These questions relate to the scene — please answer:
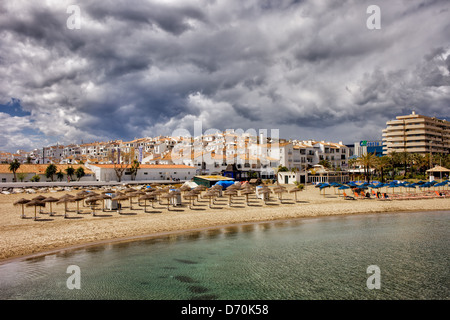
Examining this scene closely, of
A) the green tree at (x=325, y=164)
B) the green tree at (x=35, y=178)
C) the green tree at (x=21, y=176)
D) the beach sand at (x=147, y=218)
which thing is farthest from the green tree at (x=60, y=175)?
the green tree at (x=325, y=164)

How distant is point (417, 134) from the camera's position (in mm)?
111562

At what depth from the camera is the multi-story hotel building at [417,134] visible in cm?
11050

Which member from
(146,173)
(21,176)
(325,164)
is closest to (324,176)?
(325,164)

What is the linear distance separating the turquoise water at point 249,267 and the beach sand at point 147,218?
1819mm

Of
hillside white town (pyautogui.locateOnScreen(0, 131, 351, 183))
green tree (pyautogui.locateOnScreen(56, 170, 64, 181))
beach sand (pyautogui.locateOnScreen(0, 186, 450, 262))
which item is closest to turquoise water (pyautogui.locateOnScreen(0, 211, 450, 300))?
beach sand (pyautogui.locateOnScreen(0, 186, 450, 262))

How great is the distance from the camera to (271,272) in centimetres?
1561

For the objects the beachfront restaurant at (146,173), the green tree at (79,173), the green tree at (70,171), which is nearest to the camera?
the green tree at (70,171)

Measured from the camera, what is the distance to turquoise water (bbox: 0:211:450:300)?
13211 millimetres

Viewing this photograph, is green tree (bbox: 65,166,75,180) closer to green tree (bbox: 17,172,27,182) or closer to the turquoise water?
green tree (bbox: 17,172,27,182)

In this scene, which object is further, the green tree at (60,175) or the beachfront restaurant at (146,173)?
the beachfront restaurant at (146,173)

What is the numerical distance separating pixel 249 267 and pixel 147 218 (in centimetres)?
1331

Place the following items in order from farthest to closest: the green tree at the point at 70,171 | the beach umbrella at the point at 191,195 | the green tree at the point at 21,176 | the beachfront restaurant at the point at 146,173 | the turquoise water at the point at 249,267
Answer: the beachfront restaurant at the point at 146,173
the green tree at the point at 70,171
the green tree at the point at 21,176
the beach umbrella at the point at 191,195
the turquoise water at the point at 249,267

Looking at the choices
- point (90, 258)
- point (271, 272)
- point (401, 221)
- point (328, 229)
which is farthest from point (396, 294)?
point (401, 221)

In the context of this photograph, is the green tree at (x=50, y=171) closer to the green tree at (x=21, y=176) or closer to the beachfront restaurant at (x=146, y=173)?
the green tree at (x=21, y=176)
